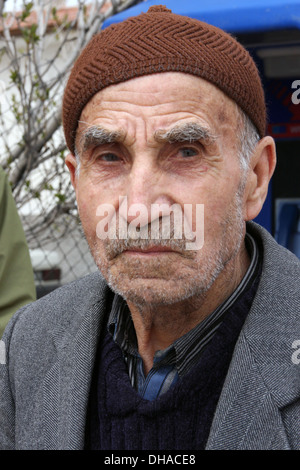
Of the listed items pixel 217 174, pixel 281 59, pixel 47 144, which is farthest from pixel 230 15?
pixel 47 144

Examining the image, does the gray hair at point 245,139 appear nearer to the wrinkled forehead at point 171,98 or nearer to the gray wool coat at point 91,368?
the wrinkled forehead at point 171,98

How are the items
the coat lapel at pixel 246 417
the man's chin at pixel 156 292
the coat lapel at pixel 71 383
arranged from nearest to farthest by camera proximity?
the coat lapel at pixel 246 417, the man's chin at pixel 156 292, the coat lapel at pixel 71 383

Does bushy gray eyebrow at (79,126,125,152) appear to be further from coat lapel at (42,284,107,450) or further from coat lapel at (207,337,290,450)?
coat lapel at (207,337,290,450)

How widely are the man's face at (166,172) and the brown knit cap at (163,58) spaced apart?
1.0 inches

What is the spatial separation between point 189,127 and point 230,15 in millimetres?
1116

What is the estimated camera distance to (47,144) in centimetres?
391

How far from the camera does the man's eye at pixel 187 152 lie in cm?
150

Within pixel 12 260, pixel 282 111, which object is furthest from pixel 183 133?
pixel 282 111

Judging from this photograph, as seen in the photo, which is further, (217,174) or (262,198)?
(262,198)

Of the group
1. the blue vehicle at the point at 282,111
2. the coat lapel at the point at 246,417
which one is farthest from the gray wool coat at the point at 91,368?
the blue vehicle at the point at 282,111

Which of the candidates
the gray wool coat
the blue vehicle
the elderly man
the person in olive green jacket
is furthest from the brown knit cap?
the person in olive green jacket

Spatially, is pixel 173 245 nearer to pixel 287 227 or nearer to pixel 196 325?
pixel 196 325

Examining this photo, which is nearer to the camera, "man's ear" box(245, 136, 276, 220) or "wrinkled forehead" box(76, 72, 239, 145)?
"wrinkled forehead" box(76, 72, 239, 145)

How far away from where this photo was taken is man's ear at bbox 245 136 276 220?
1.66 metres
